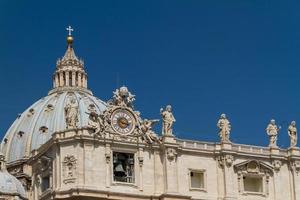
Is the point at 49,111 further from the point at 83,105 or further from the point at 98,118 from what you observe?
the point at 98,118

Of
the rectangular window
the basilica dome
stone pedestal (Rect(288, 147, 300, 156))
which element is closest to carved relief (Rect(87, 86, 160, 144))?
the rectangular window

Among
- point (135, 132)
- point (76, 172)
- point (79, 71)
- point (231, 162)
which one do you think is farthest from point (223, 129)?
point (79, 71)

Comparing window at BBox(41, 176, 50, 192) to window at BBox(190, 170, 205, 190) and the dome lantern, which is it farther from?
the dome lantern

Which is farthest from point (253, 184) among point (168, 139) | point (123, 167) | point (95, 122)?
point (95, 122)

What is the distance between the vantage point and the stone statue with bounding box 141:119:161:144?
312 ft

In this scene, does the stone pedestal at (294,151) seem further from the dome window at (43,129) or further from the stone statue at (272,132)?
the dome window at (43,129)

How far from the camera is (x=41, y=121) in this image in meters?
144

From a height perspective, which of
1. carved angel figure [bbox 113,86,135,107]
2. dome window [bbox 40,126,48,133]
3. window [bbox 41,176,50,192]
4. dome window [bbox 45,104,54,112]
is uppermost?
dome window [bbox 45,104,54,112]

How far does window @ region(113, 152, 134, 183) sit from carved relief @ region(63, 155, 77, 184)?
14.4 feet

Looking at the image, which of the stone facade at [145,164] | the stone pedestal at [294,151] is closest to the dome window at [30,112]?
the stone facade at [145,164]

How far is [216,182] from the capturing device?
319 ft

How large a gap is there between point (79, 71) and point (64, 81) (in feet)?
9.92

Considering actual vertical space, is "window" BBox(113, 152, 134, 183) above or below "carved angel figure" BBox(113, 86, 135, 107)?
below

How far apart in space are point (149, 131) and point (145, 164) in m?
3.46
